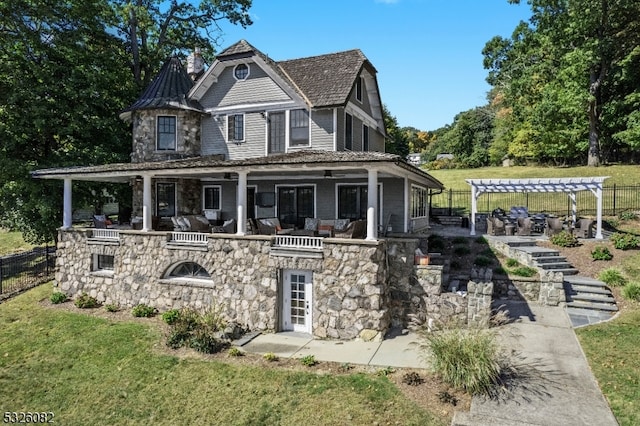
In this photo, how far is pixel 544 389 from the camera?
8055 mm

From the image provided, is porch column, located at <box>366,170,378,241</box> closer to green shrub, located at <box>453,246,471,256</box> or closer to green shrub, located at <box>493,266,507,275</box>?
→ green shrub, located at <box>493,266,507,275</box>

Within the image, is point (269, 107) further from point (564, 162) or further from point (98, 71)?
point (564, 162)

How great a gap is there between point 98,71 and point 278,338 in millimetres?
19019

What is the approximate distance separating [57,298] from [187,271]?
596 centimetres

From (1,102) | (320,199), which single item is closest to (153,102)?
(1,102)

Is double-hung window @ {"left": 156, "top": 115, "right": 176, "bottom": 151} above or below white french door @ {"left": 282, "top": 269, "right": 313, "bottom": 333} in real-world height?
above

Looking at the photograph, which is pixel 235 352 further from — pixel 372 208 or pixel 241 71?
pixel 241 71

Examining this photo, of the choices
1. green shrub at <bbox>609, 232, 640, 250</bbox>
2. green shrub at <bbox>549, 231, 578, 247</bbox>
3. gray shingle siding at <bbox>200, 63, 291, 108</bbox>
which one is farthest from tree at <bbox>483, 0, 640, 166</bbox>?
gray shingle siding at <bbox>200, 63, 291, 108</bbox>

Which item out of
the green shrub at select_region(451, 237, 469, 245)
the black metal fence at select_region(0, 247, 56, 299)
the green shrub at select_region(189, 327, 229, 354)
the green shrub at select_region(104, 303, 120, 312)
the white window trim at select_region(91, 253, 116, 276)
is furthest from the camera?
the green shrub at select_region(451, 237, 469, 245)

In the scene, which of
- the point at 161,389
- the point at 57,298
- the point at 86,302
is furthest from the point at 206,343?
the point at 57,298

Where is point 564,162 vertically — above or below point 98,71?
below

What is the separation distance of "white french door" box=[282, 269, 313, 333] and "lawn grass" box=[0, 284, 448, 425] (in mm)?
3007

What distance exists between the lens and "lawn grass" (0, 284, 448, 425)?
7973mm

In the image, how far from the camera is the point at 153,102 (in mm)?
18641
